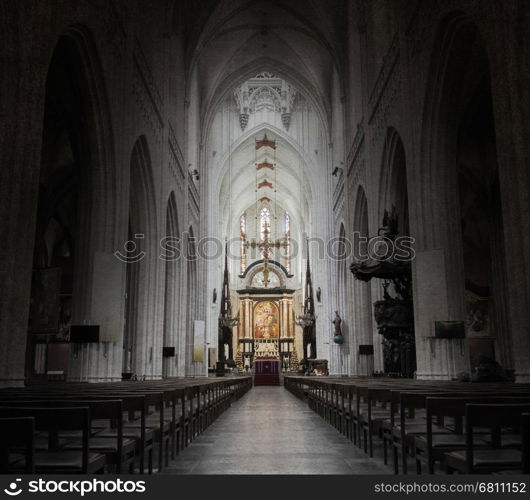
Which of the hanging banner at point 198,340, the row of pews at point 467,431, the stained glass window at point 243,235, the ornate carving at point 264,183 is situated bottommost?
the row of pews at point 467,431

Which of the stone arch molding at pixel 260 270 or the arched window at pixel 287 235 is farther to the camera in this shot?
the arched window at pixel 287 235

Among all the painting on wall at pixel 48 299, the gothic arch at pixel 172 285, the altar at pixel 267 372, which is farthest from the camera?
the altar at pixel 267 372

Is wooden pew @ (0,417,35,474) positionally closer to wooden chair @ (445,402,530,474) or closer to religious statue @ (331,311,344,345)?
wooden chair @ (445,402,530,474)

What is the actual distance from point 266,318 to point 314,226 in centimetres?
1439

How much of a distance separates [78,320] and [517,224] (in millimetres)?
8176

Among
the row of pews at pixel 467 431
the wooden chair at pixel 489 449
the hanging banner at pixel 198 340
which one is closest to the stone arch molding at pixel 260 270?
the hanging banner at pixel 198 340

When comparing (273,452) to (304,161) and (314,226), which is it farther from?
(304,161)

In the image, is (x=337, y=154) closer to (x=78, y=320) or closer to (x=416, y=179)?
(x=416, y=179)

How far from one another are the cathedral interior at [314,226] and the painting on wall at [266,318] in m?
11.8

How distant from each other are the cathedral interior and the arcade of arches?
0.05 meters

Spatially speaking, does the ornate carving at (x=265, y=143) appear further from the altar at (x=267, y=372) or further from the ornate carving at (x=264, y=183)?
the altar at (x=267, y=372)

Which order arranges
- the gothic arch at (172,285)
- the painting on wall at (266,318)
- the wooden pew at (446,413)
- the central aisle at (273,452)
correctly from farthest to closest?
the painting on wall at (266,318) → the gothic arch at (172,285) → the central aisle at (273,452) → the wooden pew at (446,413)

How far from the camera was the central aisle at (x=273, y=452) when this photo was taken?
4.69 m

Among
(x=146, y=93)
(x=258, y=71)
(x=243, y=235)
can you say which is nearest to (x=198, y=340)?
(x=146, y=93)
